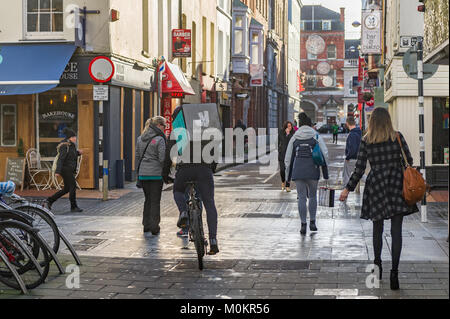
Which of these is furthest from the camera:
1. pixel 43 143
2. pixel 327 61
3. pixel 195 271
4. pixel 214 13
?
pixel 327 61

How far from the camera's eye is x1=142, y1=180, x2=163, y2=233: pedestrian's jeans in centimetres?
1160

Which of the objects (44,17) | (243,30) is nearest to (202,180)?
(44,17)

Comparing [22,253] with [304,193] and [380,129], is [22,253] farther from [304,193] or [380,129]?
[304,193]

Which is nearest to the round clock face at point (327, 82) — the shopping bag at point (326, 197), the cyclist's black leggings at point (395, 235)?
the shopping bag at point (326, 197)

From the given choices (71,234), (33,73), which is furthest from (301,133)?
(33,73)

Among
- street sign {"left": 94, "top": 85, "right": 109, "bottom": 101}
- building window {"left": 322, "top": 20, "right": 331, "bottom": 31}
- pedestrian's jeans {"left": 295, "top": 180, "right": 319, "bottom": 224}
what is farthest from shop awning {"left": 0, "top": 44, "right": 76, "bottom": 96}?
building window {"left": 322, "top": 20, "right": 331, "bottom": 31}

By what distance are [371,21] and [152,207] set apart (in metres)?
20.5

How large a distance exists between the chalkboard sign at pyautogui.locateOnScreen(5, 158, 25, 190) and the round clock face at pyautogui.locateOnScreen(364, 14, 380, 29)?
15.9m

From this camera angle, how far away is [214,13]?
36.1m

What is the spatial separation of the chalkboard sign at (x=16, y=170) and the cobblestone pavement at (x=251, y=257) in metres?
4.12

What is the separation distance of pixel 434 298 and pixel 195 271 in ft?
9.28
